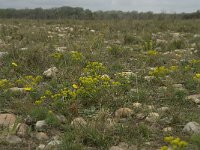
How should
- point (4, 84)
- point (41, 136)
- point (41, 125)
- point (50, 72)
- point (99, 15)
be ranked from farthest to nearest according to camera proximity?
point (99, 15) < point (50, 72) < point (4, 84) < point (41, 125) < point (41, 136)

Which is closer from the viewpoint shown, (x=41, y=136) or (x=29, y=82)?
(x=41, y=136)

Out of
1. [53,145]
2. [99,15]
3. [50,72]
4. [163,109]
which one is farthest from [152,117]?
Answer: [99,15]

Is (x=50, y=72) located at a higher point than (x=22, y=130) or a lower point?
higher

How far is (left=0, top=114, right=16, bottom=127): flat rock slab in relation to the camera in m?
3.70

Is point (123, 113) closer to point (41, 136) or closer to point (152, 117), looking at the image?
point (152, 117)

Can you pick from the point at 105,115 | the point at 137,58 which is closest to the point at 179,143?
the point at 105,115

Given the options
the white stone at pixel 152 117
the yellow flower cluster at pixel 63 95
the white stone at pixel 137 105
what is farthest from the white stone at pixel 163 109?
the yellow flower cluster at pixel 63 95

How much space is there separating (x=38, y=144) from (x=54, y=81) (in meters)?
1.66

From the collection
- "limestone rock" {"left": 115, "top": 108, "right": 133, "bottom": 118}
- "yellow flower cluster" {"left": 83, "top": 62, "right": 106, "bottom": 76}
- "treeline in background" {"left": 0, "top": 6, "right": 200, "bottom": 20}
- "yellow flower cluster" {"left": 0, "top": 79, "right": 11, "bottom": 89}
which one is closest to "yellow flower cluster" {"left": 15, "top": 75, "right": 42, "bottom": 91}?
"yellow flower cluster" {"left": 0, "top": 79, "right": 11, "bottom": 89}

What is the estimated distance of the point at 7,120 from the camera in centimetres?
378

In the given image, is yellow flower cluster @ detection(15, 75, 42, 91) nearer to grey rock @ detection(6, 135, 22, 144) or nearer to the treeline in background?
grey rock @ detection(6, 135, 22, 144)

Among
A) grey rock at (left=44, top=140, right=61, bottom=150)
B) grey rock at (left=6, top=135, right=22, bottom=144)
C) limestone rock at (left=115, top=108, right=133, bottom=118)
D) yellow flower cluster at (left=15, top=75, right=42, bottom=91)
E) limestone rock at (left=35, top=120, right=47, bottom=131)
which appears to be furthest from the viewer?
yellow flower cluster at (left=15, top=75, right=42, bottom=91)

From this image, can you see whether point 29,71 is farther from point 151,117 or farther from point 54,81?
point 151,117

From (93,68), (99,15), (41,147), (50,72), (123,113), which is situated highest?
(93,68)
